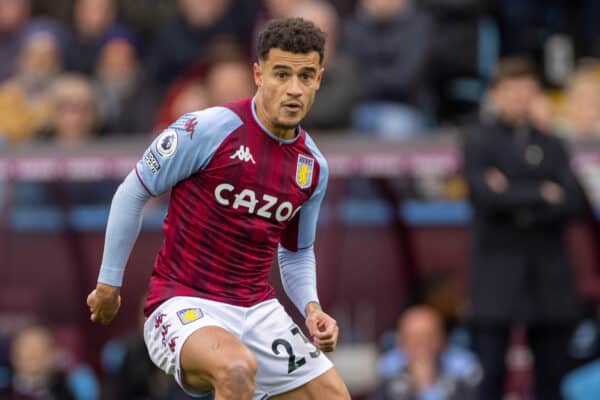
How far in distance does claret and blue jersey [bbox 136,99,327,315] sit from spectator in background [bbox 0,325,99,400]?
4.51 m

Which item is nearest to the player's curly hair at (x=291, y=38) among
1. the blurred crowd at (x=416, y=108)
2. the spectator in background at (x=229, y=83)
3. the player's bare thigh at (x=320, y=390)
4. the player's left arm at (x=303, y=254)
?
the player's left arm at (x=303, y=254)

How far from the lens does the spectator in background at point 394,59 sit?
1106 centimetres

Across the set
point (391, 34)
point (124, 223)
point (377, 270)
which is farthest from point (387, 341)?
point (124, 223)

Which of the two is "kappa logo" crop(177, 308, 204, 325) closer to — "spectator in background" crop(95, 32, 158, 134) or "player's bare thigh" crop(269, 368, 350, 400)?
"player's bare thigh" crop(269, 368, 350, 400)

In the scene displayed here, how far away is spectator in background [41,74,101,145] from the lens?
1080 cm

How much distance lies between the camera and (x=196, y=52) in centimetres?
1198

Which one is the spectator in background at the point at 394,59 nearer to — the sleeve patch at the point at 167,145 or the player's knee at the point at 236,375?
the sleeve patch at the point at 167,145

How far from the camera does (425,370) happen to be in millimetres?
9273

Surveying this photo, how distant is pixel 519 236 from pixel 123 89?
14.7 feet

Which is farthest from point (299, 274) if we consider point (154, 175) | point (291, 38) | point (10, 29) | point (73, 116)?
point (10, 29)

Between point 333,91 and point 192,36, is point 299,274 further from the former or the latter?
point 192,36

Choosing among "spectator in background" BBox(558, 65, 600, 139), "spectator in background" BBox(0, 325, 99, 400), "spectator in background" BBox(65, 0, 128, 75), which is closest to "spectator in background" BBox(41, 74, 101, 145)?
"spectator in background" BBox(65, 0, 128, 75)

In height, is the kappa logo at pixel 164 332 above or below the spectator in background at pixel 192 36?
above

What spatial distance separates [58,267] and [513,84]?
412cm
